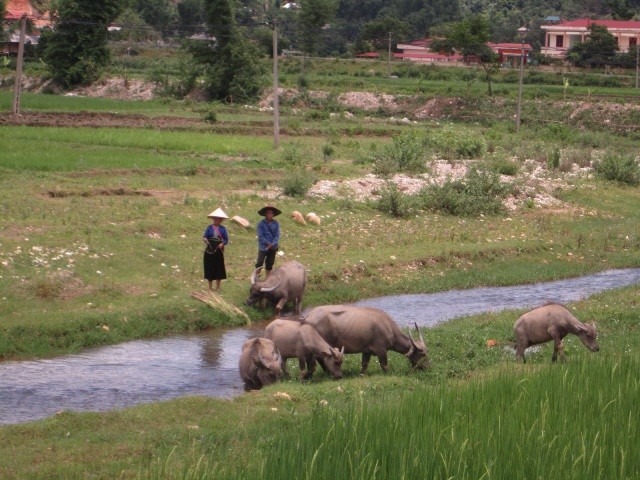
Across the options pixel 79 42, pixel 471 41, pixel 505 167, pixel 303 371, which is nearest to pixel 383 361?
pixel 303 371

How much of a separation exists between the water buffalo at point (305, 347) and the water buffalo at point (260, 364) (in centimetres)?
21

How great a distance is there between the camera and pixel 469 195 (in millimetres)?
26578

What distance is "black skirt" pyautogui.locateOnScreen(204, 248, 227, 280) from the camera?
1749 centimetres

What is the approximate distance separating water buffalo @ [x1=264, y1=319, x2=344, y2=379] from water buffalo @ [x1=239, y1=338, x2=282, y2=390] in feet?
0.70

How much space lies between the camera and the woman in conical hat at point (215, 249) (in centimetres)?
1739

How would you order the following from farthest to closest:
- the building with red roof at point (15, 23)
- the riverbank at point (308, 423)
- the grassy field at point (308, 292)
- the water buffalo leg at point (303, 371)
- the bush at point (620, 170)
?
the building with red roof at point (15, 23) < the bush at point (620, 170) < the water buffalo leg at point (303, 371) < the grassy field at point (308, 292) < the riverbank at point (308, 423)

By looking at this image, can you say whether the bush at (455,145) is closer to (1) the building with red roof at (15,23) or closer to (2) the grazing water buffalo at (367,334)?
(2) the grazing water buffalo at (367,334)

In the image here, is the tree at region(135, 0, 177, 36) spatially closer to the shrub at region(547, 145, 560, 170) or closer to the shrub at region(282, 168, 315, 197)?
the shrub at region(547, 145, 560, 170)

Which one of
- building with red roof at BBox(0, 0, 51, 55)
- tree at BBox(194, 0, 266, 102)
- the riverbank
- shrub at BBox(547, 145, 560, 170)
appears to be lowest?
the riverbank

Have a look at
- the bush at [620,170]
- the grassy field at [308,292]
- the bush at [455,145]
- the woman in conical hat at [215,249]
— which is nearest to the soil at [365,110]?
the grassy field at [308,292]

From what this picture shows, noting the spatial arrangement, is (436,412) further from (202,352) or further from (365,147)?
(365,147)

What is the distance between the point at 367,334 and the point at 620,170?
71.0 feet

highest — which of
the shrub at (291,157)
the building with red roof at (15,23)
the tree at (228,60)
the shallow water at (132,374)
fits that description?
the building with red roof at (15,23)

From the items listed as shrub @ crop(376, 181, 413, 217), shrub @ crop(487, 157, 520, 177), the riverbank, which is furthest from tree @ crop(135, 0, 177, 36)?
the riverbank
